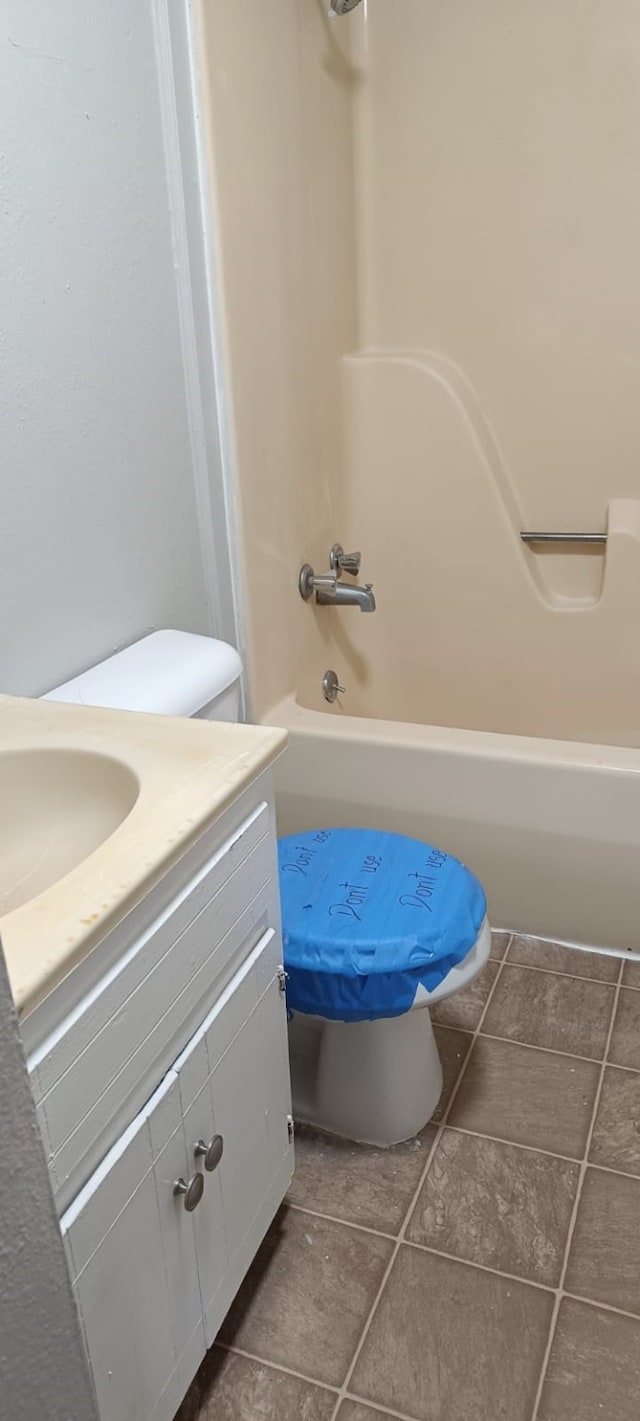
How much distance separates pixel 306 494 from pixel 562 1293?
144 centimetres

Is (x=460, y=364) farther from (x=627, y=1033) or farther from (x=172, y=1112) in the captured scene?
(x=172, y=1112)

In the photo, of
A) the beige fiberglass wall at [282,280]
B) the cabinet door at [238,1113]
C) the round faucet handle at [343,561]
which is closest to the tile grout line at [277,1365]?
the cabinet door at [238,1113]

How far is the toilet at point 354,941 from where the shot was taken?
122 centimetres

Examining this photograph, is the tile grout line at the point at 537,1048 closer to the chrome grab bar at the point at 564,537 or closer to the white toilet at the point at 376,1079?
the white toilet at the point at 376,1079

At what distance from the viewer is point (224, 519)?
5.50 ft

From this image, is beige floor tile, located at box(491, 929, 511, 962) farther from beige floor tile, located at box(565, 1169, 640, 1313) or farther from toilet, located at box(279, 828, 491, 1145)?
beige floor tile, located at box(565, 1169, 640, 1313)

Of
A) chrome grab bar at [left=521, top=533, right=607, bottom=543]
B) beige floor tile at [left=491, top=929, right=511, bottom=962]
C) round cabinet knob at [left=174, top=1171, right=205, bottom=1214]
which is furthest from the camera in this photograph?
chrome grab bar at [left=521, top=533, right=607, bottom=543]

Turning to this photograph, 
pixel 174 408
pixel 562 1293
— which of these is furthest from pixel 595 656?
pixel 562 1293

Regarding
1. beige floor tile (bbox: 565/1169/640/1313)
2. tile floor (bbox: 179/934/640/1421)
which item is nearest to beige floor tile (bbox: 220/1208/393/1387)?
tile floor (bbox: 179/934/640/1421)

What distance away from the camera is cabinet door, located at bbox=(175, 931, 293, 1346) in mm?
941

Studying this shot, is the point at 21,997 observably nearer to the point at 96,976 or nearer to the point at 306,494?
the point at 96,976

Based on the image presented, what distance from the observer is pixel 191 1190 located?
2.96 ft

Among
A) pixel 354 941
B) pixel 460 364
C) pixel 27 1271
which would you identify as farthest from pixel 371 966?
pixel 460 364

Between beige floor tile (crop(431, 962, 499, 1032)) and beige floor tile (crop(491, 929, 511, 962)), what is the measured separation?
48 millimetres
